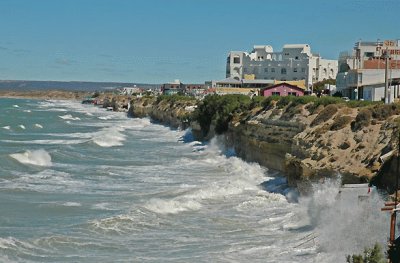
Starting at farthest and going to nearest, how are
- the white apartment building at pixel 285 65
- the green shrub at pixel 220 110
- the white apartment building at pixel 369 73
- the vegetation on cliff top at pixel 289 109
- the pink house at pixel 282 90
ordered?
the white apartment building at pixel 285 65, the pink house at pixel 282 90, the green shrub at pixel 220 110, the white apartment building at pixel 369 73, the vegetation on cliff top at pixel 289 109

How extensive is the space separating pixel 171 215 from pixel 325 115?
11.2 metres

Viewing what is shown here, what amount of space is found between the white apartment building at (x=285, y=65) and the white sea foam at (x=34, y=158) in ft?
150

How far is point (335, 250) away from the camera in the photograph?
19.2 m

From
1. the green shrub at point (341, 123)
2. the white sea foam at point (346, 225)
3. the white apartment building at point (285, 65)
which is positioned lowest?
the white sea foam at point (346, 225)

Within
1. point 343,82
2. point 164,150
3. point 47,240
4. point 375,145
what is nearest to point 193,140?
point 164,150

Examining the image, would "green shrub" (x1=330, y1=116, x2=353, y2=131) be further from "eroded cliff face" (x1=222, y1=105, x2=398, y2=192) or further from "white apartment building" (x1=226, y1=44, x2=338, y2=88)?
"white apartment building" (x1=226, y1=44, x2=338, y2=88)

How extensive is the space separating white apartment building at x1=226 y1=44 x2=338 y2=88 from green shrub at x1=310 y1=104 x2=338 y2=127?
51.1 m

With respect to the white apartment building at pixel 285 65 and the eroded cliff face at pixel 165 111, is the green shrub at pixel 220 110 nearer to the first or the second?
the eroded cliff face at pixel 165 111

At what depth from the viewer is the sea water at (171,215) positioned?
1975cm

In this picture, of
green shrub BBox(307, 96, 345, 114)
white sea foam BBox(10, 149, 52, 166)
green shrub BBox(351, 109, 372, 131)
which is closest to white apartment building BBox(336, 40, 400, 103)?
green shrub BBox(307, 96, 345, 114)

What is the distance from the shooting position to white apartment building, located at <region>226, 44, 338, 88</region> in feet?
298

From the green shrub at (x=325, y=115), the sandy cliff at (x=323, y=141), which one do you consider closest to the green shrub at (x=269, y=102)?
the sandy cliff at (x=323, y=141)

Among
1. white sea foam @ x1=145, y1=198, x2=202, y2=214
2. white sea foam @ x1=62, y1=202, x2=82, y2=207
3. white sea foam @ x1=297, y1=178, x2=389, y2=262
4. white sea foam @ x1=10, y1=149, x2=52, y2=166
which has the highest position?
white sea foam @ x1=297, y1=178, x2=389, y2=262

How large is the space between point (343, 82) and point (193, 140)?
14483mm
